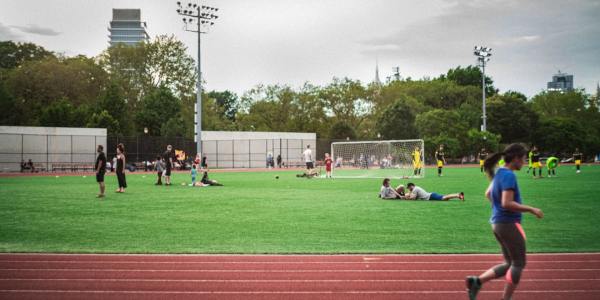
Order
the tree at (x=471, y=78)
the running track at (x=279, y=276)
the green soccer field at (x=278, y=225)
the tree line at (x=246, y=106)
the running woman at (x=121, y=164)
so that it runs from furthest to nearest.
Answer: the tree at (x=471, y=78) → the tree line at (x=246, y=106) → the running woman at (x=121, y=164) → the green soccer field at (x=278, y=225) → the running track at (x=279, y=276)

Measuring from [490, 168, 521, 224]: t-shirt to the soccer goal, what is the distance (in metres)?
26.5

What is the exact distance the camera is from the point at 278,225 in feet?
36.4

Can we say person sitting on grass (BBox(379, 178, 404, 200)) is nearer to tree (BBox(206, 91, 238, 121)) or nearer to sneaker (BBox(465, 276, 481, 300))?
sneaker (BBox(465, 276, 481, 300))

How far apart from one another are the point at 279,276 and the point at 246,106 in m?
68.7

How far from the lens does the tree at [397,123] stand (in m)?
64.2

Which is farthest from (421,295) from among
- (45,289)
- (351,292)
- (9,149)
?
(9,149)

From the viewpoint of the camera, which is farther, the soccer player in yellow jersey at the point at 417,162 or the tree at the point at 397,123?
the tree at the point at 397,123

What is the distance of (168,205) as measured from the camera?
49.3 ft

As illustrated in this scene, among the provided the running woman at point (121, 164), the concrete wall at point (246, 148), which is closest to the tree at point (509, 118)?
the concrete wall at point (246, 148)

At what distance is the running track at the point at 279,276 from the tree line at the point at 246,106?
158ft

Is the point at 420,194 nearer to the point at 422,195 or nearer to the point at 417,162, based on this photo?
the point at 422,195

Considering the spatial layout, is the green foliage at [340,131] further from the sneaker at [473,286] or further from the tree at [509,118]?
the sneaker at [473,286]

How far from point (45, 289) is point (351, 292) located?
3.77 meters

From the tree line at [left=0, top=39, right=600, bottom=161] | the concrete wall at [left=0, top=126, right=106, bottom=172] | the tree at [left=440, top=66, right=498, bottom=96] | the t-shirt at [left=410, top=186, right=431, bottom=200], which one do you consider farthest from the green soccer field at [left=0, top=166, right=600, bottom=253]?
the tree at [left=440, top=66, right=498, bottom=96]
